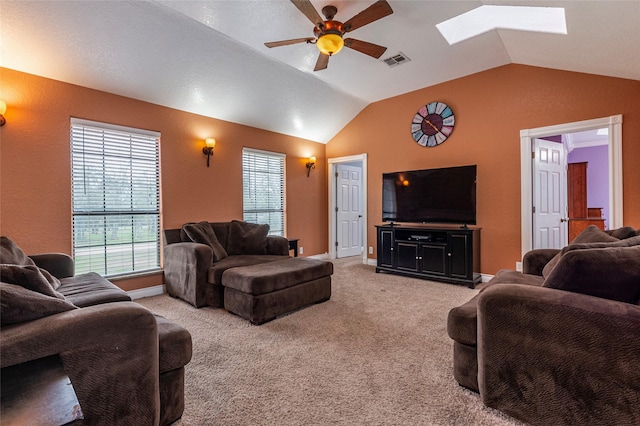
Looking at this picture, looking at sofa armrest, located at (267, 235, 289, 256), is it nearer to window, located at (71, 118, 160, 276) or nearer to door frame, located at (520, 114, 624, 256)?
window, located at (71, 118, 160, 276)

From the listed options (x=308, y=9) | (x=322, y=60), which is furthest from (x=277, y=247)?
(x=308, y=9)

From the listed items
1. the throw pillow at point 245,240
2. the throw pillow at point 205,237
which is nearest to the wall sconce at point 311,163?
the throw pillow at point 245,240

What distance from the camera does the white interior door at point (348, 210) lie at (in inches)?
250

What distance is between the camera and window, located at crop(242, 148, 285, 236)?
16.4 feet

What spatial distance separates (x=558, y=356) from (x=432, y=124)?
4043mm

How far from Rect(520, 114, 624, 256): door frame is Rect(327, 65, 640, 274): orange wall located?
5cm

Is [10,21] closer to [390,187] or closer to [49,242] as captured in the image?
[49,242]

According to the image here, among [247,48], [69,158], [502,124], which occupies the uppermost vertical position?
[247,48]

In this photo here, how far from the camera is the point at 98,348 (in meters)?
1.16

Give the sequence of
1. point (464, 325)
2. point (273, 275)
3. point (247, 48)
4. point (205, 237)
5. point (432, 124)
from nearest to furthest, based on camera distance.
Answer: point (464, 325)
point (273, 275)
point (247, 48)
point (205, 237)
point (432, 124)

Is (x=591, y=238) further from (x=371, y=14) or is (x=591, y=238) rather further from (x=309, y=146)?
(x=309, y=146)

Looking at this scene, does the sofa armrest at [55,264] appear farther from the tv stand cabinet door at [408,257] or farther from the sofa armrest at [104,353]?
the tv stand cabinet door at [408,257]

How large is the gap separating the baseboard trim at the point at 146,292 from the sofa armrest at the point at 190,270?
1.08ft

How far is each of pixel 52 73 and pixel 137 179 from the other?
1.31 meters
